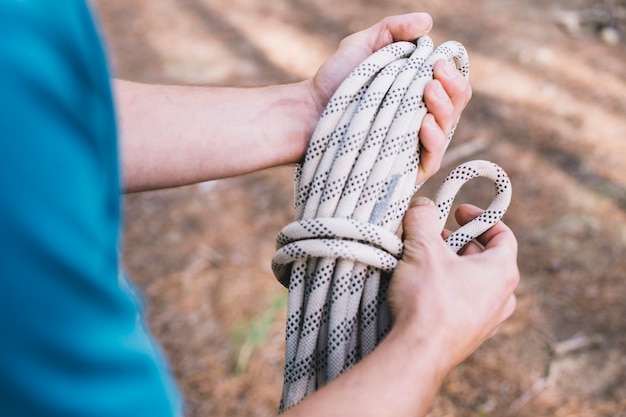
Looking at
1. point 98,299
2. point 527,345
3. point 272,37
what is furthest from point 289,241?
point 272,37

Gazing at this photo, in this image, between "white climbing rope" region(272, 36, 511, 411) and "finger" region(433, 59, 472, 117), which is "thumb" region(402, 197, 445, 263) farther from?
"finger" region(433, 59, 472, 117)

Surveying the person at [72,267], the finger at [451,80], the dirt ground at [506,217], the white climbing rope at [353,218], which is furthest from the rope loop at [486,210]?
the dirt ground at [506,217]

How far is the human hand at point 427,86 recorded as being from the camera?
1.24 meters

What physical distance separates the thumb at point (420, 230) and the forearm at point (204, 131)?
0.99ft

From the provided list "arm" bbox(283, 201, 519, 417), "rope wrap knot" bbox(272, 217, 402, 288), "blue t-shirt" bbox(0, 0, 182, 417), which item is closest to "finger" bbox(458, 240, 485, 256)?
"arm" bbox(283, 201, 519, 417)

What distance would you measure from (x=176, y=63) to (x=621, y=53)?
8.99ft

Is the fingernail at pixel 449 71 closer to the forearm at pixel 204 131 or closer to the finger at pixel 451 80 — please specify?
the finger at pixel 451 80

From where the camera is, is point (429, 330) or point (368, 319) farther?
point (368, 319)

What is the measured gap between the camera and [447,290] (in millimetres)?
1068

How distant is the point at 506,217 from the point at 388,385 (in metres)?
2.04

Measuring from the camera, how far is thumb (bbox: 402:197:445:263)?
114 centimetres

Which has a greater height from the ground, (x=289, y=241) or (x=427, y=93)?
(x=427, y=93)

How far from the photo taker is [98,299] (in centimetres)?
60

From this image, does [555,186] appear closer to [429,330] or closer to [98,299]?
[429,330]
